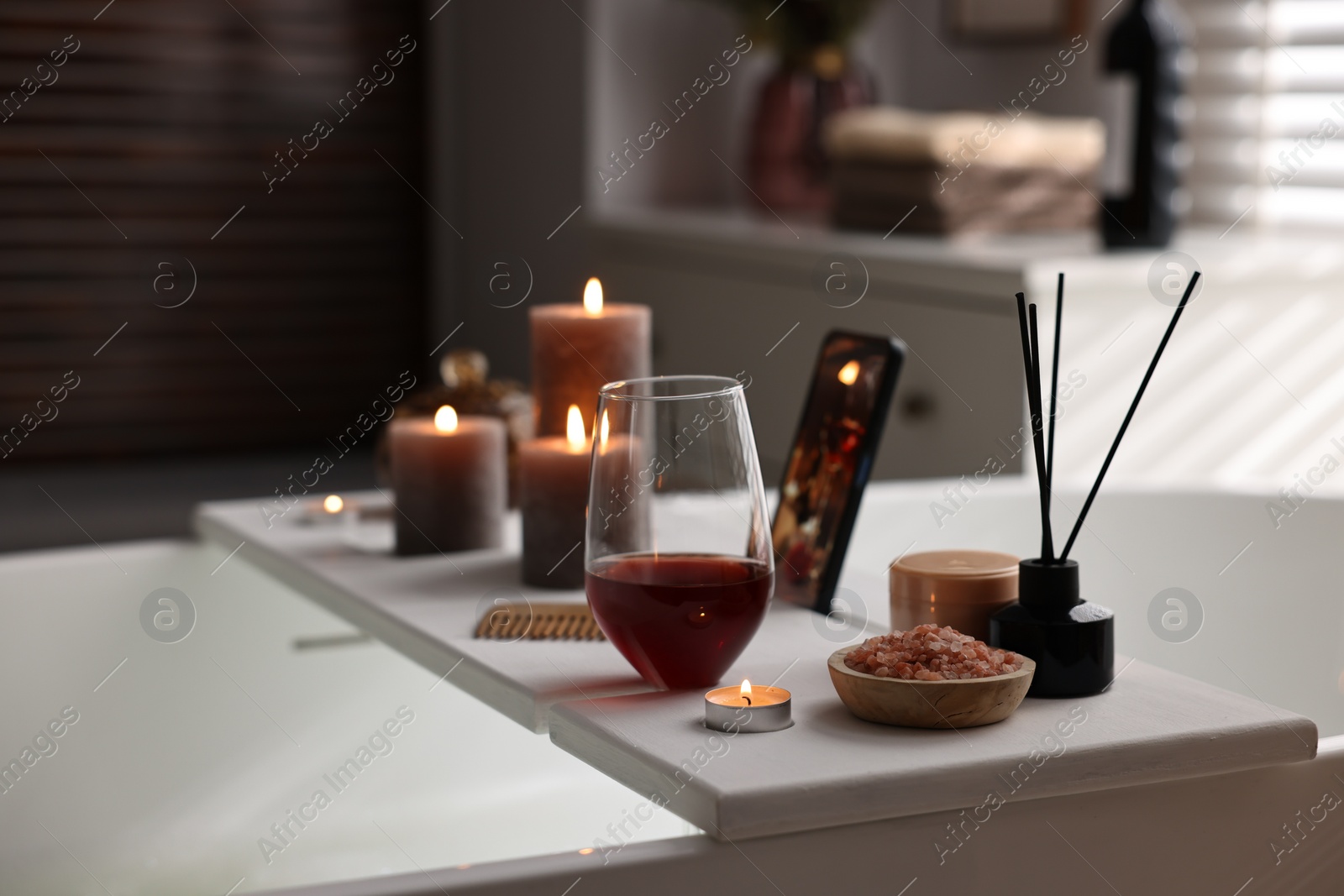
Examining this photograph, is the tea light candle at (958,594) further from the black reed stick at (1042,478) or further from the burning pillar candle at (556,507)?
the burning pillar candle at (556,507)

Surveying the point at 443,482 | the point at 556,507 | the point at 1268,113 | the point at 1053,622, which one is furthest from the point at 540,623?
the point at 1268,113

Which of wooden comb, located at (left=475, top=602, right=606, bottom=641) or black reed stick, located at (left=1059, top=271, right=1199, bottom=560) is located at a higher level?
black reed stick, located at (left=1059, top=271, right=1199, bottom=560)

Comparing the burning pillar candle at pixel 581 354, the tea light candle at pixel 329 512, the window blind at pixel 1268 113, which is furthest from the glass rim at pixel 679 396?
the window blind at pixel 1268 113

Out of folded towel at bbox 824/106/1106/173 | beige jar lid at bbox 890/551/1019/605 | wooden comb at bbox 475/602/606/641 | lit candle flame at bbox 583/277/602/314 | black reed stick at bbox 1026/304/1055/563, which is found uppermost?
folded towel at bbox 824/106/1106/173

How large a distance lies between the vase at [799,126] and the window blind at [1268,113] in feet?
1.70

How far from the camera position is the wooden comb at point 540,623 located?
93 centimetres

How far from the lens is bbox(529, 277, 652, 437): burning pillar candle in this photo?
1.08 meters

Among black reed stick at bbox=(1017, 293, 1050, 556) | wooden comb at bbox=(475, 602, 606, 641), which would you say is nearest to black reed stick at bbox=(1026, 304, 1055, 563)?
black reed stick at bbox=(1017, 293, 1050, 556)

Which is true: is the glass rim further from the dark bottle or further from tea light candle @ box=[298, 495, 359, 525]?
the dark bottle

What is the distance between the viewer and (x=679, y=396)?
0.78 metres

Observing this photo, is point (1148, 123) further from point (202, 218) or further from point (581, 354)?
point (202, 218)

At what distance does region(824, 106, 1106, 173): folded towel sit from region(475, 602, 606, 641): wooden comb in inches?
44.3

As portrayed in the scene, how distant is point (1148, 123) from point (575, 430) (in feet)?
3.58

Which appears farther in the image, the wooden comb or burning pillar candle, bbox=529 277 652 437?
burning pillar candle, bbox=529 277 652 437
